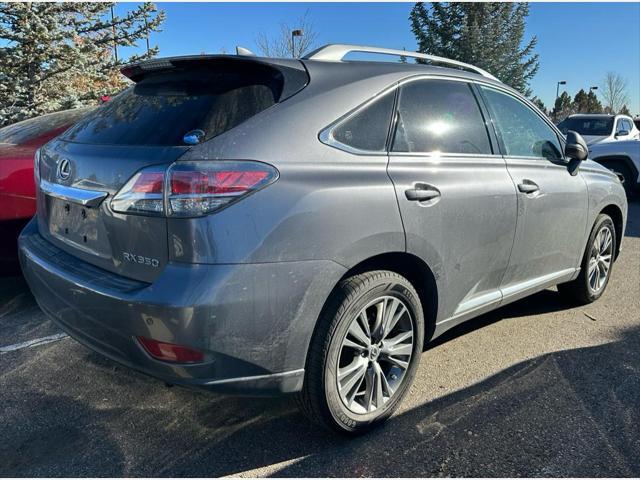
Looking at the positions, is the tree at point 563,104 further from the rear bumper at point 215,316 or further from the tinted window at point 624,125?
the rear bumper at point 215,316

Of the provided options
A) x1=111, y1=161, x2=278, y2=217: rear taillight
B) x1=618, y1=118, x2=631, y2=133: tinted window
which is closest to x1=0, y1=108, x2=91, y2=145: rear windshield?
x1=111, y1=161, x2=278, y2=217: rear taillight

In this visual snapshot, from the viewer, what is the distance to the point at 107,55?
11539 mm

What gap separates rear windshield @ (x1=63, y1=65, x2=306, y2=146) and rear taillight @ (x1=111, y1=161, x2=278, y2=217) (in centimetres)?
16

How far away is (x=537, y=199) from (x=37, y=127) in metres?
3.93

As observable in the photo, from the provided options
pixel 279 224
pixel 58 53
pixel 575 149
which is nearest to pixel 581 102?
pixel 58 53

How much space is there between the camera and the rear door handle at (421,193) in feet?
8.07

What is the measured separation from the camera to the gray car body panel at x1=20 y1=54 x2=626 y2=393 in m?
1.92

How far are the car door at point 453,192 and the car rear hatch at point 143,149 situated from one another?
0.68m

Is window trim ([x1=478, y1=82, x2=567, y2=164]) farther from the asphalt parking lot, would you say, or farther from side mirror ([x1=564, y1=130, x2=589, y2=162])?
the asphalt parking lot

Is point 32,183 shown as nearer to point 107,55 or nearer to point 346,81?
point 346,81

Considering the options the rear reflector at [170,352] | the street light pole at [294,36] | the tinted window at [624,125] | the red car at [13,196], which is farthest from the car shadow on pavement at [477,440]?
the street light pole at [294,36]

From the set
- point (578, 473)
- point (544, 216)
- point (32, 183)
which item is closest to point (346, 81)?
point (544, 216)

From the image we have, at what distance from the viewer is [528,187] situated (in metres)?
3.21

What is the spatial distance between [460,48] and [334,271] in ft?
61.0
